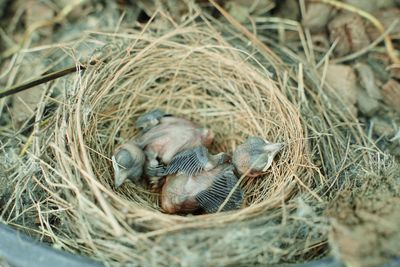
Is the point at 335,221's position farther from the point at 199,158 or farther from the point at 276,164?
the point at 199,158

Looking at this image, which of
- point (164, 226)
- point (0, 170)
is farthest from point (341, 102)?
point (0, 170)

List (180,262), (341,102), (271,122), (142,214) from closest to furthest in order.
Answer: (180,262)
(142,214)
(271,122)
(341,102)

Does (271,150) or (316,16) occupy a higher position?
(316,16)

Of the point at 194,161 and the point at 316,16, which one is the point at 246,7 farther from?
the point at 194,161

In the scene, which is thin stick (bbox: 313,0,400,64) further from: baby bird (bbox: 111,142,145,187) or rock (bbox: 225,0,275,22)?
baby bird (bbox: 111,142,145,187)

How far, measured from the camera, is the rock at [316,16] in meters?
1.89

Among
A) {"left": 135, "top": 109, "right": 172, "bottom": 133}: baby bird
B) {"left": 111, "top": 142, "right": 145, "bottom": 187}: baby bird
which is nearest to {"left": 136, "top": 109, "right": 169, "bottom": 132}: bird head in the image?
{"left": 135, "top": 109, "right": 172, "bottom": 133}: baby bird

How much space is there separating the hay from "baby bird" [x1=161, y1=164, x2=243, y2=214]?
0.06 metres

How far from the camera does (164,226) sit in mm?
1242

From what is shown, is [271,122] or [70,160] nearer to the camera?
[70,160]

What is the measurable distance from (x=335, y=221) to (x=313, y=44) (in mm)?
885

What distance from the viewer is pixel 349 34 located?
1.85 m

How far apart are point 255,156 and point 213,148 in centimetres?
29

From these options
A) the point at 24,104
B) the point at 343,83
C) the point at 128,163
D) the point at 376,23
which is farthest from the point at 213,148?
the point at 376,23
